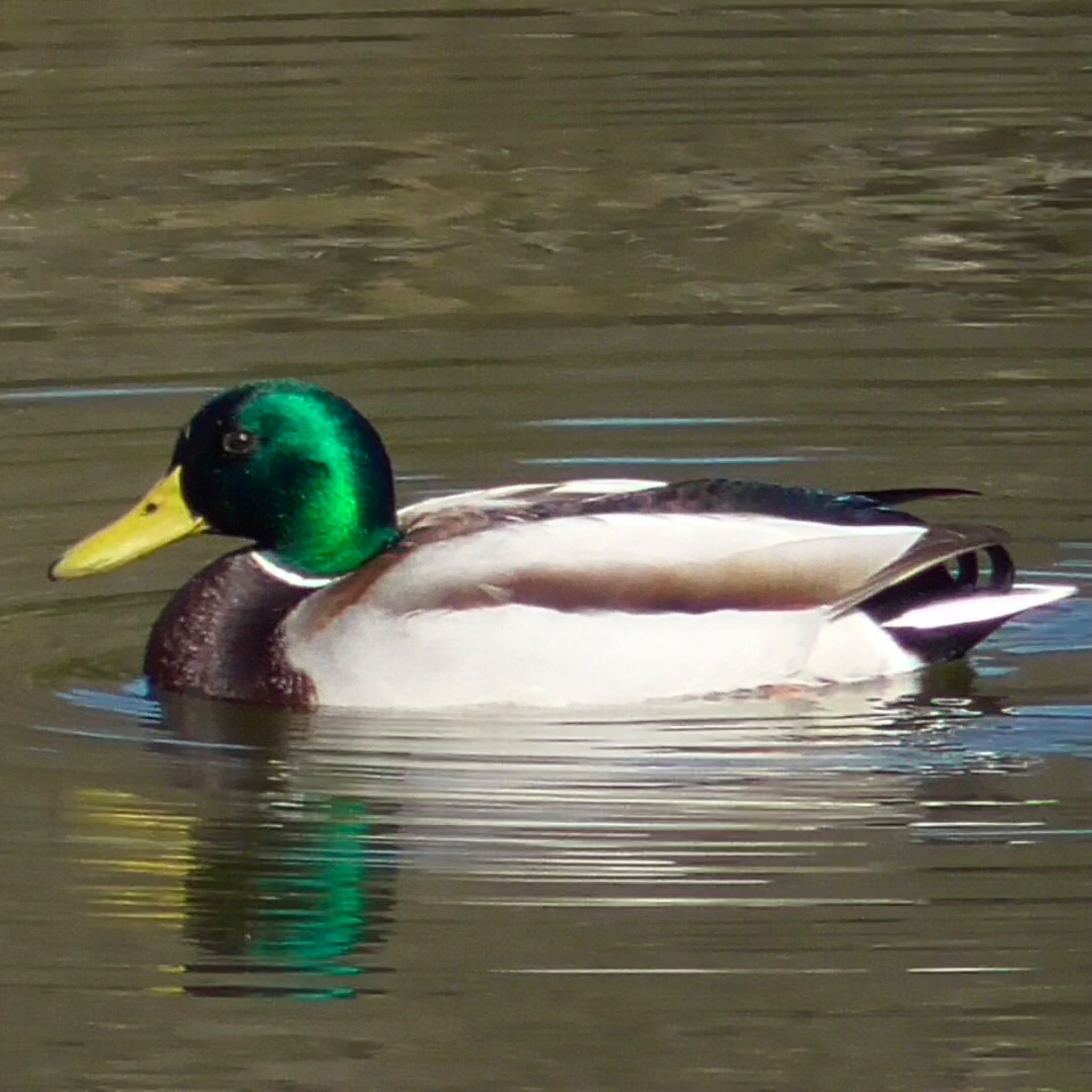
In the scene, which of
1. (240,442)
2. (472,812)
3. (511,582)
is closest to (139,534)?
(240,442)

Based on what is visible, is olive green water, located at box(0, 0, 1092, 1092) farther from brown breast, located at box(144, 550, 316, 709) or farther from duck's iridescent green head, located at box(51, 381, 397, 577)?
duck's iridescent green head, located at box(51, 381, 397, 577)

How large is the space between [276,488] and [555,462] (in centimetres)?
216

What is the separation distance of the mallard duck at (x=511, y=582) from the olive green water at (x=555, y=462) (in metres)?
0.14

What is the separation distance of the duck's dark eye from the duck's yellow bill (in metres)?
0.18

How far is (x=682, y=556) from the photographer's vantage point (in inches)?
365

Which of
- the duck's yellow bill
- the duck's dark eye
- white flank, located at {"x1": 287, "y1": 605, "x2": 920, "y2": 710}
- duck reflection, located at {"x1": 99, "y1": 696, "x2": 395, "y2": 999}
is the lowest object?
duck reflection, located at {"x1": 99, "y1": 696, "x2": 395, "y2": 999}

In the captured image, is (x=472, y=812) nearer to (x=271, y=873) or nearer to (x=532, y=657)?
(x=271, y=873)

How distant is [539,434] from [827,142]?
15.0ft

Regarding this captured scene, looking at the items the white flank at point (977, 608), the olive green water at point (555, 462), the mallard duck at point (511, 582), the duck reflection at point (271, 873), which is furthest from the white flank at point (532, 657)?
the white flank at point (977, 608)

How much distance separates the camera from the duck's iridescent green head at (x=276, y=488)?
30.9 feet

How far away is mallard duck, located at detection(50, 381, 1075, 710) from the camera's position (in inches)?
360

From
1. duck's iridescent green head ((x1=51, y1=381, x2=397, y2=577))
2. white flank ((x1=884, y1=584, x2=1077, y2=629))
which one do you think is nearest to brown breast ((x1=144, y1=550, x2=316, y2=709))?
duck's iridescent green head ((x1=51, y1=381, x2=397, y2=577))

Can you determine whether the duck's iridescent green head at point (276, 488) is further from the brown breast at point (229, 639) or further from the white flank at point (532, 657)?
the white flank at point (532, 657)

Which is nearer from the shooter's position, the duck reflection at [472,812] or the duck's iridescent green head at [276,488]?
the duck reflection at [472,812]
